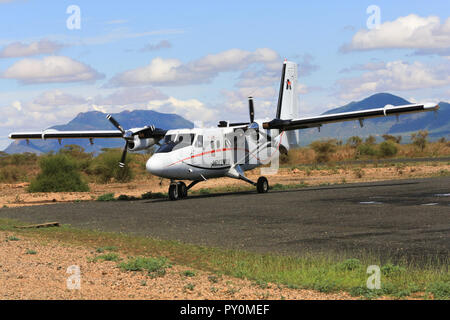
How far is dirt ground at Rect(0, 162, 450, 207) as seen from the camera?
33.8 meters

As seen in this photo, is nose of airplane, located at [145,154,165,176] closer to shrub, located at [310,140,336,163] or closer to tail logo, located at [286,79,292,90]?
tail logo, located at [286,79,292,90]

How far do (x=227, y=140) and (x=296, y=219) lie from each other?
11066 millimetres

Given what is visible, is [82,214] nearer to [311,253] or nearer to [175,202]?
[175,202]

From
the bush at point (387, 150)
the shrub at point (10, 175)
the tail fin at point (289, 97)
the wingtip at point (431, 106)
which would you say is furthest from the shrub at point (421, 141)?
the wingtip at point (431, 106)

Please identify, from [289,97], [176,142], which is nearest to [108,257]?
[176,142]

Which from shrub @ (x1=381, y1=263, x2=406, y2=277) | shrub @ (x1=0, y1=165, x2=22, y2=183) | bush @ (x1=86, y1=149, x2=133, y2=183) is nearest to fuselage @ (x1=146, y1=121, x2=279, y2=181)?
shrub @ (x1=381, y1=263, x2=406, y2=277)

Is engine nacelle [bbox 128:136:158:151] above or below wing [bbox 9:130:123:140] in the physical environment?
below

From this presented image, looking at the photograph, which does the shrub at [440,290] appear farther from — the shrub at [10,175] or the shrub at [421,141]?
the shrub at [421,141]

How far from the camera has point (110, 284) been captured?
10.6m

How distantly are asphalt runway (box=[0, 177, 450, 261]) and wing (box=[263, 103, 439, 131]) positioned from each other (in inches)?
131

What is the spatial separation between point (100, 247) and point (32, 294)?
578cm

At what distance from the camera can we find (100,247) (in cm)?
1531
